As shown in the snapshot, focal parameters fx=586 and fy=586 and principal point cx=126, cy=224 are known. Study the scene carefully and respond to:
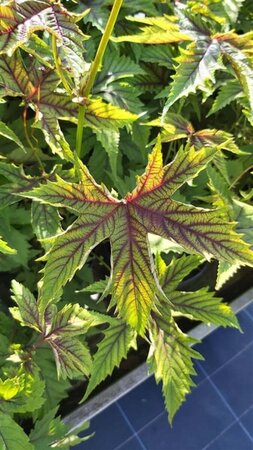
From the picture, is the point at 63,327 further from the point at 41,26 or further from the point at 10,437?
the point at 41,26

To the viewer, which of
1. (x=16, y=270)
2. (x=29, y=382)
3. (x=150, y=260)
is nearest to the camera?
(x=150, y=260)

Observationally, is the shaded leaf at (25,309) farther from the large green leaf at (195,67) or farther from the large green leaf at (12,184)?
the large green leaf at (195,67)

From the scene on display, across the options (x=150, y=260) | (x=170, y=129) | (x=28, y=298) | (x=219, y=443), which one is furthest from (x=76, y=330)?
(x=219, y=443)

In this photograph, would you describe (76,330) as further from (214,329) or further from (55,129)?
(214,329)

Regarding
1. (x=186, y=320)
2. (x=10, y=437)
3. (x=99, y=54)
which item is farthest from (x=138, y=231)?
(x=186, y=320)

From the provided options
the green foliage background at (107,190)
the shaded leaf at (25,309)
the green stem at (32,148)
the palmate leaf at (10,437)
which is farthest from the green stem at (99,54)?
the palmate leaf at (10,437)

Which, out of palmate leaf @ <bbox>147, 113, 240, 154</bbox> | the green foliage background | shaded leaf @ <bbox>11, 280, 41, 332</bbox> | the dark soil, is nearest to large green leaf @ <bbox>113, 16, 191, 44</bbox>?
the green foliage background

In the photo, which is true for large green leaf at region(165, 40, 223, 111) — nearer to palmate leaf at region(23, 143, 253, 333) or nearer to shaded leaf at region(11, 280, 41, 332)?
palmate leaf at region(23, 143, 253, 333)
